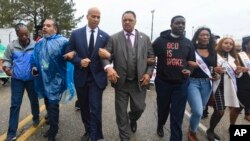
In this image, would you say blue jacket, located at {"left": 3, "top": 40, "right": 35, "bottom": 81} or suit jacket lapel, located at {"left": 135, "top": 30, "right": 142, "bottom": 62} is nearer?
suit jacket lapel, located at {"left": 135, "top": 30, "right": 142, "bottom": 62}

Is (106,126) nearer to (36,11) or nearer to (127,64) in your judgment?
(127,64)

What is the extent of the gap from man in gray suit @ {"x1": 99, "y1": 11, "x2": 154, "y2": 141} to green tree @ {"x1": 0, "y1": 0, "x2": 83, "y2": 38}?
38.0 metres

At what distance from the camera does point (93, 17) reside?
557cm

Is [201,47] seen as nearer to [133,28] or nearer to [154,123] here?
[133,28]

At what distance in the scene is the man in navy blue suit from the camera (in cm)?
552

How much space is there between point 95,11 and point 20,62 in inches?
61.1

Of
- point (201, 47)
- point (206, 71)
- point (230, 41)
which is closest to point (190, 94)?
point (206, 71)

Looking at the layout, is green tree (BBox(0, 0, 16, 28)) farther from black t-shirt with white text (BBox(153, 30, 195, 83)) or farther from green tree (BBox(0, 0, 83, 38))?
black t-shirt with white text (BBox(153, 30, 195, 83))

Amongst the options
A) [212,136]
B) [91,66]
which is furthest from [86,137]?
[212,136]

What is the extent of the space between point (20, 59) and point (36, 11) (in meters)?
40.0

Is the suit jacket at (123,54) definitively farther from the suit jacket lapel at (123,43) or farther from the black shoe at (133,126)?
the black shoe at (133,126)

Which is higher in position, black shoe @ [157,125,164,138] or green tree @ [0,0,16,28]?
green tree @ [0,0,16,28]

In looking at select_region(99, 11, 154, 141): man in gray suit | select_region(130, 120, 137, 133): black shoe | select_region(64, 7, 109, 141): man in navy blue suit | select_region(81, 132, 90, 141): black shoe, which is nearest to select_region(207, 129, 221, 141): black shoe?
select_region(130, 120, 137, 133): black shoe

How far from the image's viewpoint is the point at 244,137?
14.3 feet
